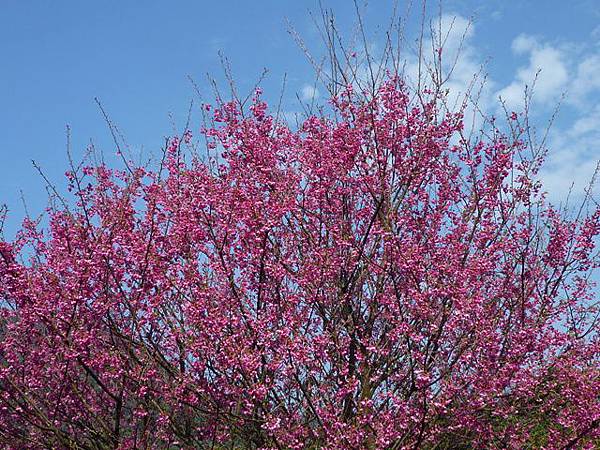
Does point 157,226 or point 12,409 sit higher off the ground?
point 157,226

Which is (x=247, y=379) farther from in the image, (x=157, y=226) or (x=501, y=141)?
(x=501, y=141)

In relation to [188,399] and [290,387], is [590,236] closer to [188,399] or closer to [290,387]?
[290,387]

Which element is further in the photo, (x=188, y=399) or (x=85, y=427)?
(x=85, y=427)

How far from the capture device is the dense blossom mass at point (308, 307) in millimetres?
7629

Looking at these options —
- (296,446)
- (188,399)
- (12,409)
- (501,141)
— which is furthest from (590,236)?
(12,409)

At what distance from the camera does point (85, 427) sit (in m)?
8.77

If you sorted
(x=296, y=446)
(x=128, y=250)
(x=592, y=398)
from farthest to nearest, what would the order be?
(x=128, y=250), (x=592, y=398), (x=296, y=446)

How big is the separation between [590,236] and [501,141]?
5.25 feet

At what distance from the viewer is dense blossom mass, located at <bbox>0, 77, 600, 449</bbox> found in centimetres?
763

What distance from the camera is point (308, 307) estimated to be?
320 inches

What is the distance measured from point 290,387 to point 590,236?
4.16 metres

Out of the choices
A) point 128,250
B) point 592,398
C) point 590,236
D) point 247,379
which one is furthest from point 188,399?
point 590,236

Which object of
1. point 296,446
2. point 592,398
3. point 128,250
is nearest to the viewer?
point 296,446

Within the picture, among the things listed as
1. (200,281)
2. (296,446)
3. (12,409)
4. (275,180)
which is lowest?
(296,446)
